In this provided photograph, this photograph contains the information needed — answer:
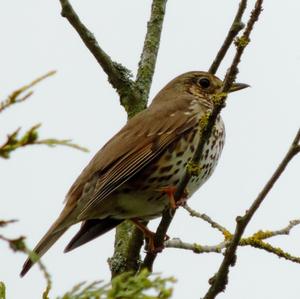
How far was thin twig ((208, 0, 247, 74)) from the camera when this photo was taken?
3.83m

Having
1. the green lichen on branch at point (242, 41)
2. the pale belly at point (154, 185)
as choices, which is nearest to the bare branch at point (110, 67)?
the pale belly at point (154, 185)

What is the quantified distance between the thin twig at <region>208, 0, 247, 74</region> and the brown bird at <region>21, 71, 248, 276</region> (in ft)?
2.01

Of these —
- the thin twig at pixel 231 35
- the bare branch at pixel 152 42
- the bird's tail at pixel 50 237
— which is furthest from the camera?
the bare branch at pixel 152 42

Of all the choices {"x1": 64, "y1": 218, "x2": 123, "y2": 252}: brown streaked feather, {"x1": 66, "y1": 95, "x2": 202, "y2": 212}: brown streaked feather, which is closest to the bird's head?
{"x1": 66, "y1": 95, "x2": 202, "y2": 212}: brown streaked feather

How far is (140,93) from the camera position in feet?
19.9

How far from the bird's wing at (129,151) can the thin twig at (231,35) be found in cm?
63

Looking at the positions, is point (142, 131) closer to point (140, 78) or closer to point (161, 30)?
point (140, 78)

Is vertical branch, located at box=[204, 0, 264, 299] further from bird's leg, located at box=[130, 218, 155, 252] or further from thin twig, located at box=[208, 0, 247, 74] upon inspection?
bird's leg, located at box=[130, 218, 155, 252]

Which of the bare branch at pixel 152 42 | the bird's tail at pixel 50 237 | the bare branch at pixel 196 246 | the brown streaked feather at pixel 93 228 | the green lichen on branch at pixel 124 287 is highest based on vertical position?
the bare branch at pixel 152 42

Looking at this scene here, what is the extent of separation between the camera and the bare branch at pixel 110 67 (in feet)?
19.0

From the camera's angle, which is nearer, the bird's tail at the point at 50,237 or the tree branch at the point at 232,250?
the tree branch at the point at 232,250

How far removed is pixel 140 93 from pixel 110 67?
1.04ft

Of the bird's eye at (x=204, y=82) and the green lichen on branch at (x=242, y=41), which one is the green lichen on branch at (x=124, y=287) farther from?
the bird's eye at (x=204, y=82)

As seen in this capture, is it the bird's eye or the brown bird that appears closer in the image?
the brown bird
